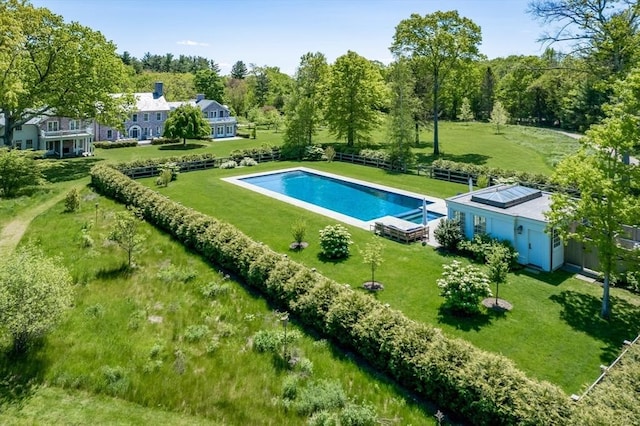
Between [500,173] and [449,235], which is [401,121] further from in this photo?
[449,235]

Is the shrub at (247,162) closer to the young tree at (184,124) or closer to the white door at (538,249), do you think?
the young tree at (184,124)

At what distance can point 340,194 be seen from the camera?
28.1 meters

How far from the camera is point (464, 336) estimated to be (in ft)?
38.2

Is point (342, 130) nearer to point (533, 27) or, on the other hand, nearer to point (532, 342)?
point (533, 27)

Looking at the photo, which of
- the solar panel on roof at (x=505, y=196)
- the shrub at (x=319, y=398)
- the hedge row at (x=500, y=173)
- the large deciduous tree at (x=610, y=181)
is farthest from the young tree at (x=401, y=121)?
the shrub at (x=319, y=398)

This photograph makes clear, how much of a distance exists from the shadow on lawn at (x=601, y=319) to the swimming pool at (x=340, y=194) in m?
9.32

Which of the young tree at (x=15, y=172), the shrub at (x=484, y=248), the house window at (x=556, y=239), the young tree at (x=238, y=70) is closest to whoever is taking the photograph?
the house window at (x=556, y=239)

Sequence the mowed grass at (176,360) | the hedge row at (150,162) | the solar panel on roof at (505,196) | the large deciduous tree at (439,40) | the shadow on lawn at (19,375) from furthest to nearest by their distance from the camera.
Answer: the large deciduous tree at (439,40) < the hedge row at (150,162) < the solar panel on roof at (505,196) < the shadow on lawn at (19,375) < the mowed grass at (176,360)

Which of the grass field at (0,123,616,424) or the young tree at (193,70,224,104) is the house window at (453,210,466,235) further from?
the young tree at (193,70,224,104)

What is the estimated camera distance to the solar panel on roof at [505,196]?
57.6ft

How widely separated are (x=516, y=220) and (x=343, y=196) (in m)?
12.8

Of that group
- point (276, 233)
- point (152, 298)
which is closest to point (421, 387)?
point (152, 298)

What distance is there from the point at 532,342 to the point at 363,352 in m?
4.68

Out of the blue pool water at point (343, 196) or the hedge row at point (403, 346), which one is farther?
the blue pool water at point (343, 196)
